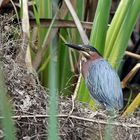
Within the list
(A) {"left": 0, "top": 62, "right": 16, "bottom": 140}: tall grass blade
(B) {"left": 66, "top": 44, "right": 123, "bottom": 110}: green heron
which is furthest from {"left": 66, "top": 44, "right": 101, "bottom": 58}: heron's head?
(A) {"left": 0, "top": 62, "right": 16, "bottom": 140}: tall grass blade

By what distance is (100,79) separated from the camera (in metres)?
1.79

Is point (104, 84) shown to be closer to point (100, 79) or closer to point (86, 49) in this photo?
point (100, 79)

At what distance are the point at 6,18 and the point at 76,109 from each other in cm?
56

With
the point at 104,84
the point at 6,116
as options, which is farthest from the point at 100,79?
the point at 6,116

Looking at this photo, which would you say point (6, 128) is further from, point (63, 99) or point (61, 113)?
point (63, 99)

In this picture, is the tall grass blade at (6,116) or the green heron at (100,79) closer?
the tall grass blade at (6,116)

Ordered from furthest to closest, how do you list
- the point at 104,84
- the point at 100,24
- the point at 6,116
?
the point at 100,24, the point at 104,84, the point at 6,116

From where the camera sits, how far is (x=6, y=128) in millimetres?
441

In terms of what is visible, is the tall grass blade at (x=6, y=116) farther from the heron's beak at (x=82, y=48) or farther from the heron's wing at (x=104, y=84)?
the heron's beak at (x=82, y=48)

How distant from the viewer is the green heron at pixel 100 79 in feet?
5.41

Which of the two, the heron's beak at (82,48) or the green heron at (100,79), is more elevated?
the heron's beak at (82,48)

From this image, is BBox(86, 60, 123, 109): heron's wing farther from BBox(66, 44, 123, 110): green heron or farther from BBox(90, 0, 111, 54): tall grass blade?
BBox(90, 0, 111, 54): tall grass blade

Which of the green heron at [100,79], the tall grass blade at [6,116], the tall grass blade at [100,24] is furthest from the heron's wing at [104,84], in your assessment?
the tall grass blade at [6,116]

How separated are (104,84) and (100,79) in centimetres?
6
